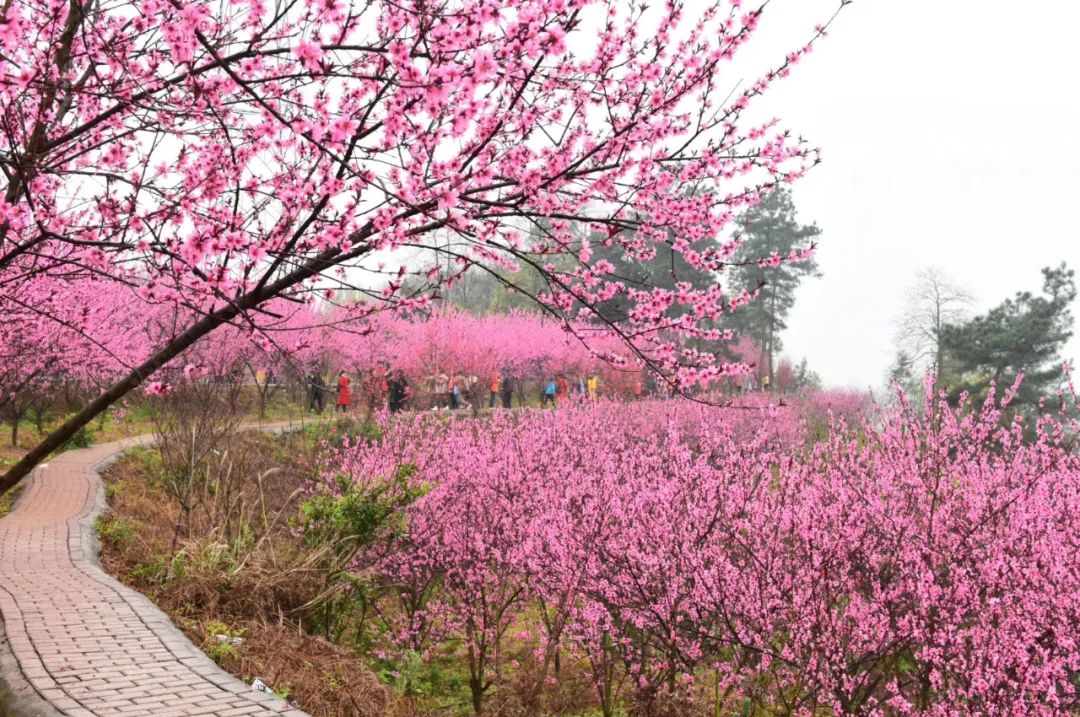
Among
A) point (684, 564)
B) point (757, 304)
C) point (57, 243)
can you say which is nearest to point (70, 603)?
point (57, 243)

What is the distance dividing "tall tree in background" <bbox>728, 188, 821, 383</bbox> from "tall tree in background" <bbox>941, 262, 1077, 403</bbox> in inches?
825

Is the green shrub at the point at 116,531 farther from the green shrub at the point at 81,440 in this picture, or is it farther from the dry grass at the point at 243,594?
the green shrub at the point at 81,440

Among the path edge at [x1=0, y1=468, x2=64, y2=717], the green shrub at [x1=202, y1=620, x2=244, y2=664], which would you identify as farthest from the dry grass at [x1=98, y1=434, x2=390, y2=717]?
the path edge at [x1=0, y1=468, x2=64, y2=717]

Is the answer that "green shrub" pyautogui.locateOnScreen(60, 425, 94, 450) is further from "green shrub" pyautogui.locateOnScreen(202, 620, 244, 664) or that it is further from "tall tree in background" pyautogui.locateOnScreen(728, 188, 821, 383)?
"tall tree in background" pyautogui.locateOnScreen(728, 188, 821, 383)

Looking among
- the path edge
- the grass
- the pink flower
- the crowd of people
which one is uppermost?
the pink flower

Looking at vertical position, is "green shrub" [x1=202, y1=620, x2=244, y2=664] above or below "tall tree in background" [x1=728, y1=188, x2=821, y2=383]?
below

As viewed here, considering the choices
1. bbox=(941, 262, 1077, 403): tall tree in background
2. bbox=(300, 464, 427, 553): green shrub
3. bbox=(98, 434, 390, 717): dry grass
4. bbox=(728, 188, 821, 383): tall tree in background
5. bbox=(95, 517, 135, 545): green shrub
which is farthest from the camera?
bbox=(728, 188, 821, 383): tall tree in background

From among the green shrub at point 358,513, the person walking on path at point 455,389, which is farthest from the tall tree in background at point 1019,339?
the green shrub at point 358,513

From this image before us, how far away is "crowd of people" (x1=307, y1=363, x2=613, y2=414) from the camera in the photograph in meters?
19.7

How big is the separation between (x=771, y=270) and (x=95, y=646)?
48353mm

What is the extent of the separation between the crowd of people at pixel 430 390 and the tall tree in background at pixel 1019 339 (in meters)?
11.6

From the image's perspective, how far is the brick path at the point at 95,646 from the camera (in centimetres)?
475

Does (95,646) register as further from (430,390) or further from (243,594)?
(430,390)

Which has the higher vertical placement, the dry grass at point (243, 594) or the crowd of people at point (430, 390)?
the crowd of people at point (430, 390)
